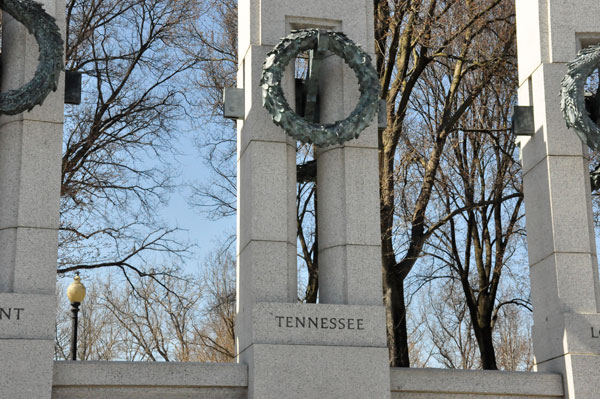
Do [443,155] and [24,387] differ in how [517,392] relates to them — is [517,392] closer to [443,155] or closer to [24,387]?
[24,387]

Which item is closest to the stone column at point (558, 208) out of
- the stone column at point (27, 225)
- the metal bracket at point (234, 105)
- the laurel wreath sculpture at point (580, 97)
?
the laurel wreath sculpture at point (580, 97)

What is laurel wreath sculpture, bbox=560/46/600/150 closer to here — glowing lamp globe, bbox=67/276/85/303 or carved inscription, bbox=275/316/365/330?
carved inscription, bbox=275/316/365/330

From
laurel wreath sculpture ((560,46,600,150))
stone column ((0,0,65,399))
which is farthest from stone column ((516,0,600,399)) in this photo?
stone column ((0,0,65,399))

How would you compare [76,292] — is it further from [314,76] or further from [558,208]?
[558,208]

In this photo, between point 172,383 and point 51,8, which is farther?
point 51,8

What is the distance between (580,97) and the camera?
44.7ft

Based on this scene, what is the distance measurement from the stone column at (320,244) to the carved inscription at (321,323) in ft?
0.04

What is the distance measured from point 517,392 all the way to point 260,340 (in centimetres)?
352

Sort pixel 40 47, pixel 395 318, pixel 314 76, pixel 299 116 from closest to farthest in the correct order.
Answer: pixel 40 47, pixel 299 116, pixel 314 76, pixel 395 318

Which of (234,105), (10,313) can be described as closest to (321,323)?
(234,105)

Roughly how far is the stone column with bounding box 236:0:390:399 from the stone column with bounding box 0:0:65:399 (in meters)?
2.43

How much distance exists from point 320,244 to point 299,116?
1737 mm

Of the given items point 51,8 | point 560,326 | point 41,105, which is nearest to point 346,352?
point 560,326

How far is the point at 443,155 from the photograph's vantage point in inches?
975
